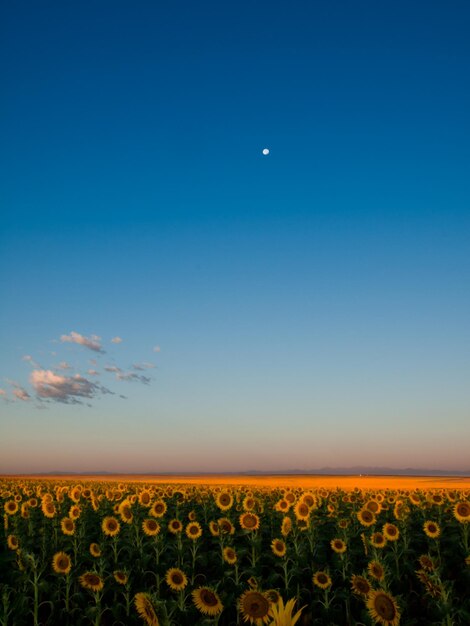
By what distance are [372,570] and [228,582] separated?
4.45 m

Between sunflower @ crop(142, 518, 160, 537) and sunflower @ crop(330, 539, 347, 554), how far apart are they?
3987 millimetres

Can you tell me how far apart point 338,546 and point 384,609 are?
6.30m

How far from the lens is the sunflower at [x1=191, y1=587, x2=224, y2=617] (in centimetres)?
631

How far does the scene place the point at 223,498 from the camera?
1736 cm

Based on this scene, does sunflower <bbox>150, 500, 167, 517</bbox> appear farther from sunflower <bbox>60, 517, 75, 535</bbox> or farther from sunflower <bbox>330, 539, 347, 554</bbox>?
sunflower <bbox>330, 539, 347, 554</bbox>

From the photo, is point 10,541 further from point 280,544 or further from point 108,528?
point 280,544

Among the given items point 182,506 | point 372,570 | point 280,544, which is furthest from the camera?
point 182,506

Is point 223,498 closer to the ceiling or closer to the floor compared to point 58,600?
closer to the ceiling

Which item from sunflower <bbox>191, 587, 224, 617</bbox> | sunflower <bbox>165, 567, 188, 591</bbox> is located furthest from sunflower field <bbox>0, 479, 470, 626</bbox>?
sunflower <bbox>191, 587, 224, 617</bbox>

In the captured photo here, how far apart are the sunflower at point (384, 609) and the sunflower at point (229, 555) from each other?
562 cm

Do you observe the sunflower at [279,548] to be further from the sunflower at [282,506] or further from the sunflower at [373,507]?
the sunflower at [373,507]

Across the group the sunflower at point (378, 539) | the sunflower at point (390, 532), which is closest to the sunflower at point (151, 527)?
the sunflower at point (378, 539)

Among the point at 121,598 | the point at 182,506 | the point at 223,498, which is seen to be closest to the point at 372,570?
the point at 121,598

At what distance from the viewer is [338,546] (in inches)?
493
